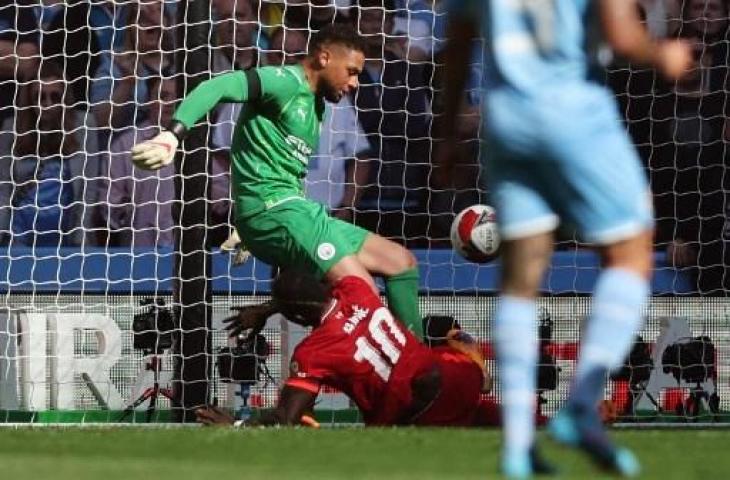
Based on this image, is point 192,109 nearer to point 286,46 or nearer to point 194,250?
point 194,250

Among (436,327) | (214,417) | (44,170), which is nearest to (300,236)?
(214,417)

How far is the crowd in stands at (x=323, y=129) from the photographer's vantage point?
11930 millimetres

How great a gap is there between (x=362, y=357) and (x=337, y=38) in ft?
6.39

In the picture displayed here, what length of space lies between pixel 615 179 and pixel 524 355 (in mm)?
525

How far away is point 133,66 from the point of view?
12141mm

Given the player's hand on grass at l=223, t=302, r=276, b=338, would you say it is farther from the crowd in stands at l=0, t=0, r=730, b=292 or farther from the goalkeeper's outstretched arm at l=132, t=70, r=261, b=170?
the crowd in stands at l=0, t=0, r=730, b=292

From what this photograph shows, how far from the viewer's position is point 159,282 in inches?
460

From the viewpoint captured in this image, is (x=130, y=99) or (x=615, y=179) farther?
(x=130, y=99)

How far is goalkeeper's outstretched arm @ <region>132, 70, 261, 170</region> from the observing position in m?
7.20

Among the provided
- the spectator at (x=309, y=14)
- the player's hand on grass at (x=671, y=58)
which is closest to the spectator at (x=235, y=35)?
the spectator at (x=309, y=14)

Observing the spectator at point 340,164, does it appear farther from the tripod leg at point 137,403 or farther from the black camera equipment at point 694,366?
the black camera equipment at point 694,366

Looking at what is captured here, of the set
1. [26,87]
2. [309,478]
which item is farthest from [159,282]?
[309,478]

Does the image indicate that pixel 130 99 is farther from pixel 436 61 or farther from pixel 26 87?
pixel 436 61

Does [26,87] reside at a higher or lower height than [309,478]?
higher
